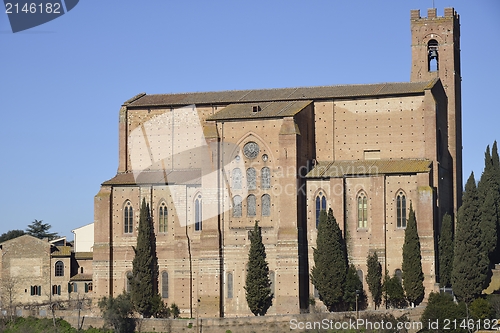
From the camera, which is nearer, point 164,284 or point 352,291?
point 352,291

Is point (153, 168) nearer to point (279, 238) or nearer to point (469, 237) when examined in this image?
point (279, 238)

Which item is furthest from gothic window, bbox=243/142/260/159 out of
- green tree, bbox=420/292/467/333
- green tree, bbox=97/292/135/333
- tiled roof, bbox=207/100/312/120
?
green tree, bbox=420/292/467/333

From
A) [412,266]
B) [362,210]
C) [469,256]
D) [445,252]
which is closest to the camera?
[469,256]

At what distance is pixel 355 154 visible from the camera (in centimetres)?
5906

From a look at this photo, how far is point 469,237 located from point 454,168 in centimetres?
986

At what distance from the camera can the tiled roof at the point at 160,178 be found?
59.0 metres

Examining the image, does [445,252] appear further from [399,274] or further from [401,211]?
[401,211]

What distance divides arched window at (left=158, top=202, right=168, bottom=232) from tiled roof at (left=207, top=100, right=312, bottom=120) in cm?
600

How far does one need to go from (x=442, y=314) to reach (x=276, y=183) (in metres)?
12.6

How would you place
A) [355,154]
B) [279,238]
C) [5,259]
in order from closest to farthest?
1. [279,238]
2. [355,154]
3. [5,259]

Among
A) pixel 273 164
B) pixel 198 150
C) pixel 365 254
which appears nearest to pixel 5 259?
pixel 198 150

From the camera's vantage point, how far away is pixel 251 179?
57.4 m

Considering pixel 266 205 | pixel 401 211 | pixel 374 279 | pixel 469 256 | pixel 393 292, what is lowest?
pixel 393 292

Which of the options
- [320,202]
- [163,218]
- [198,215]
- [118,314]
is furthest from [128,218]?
[320,202]
